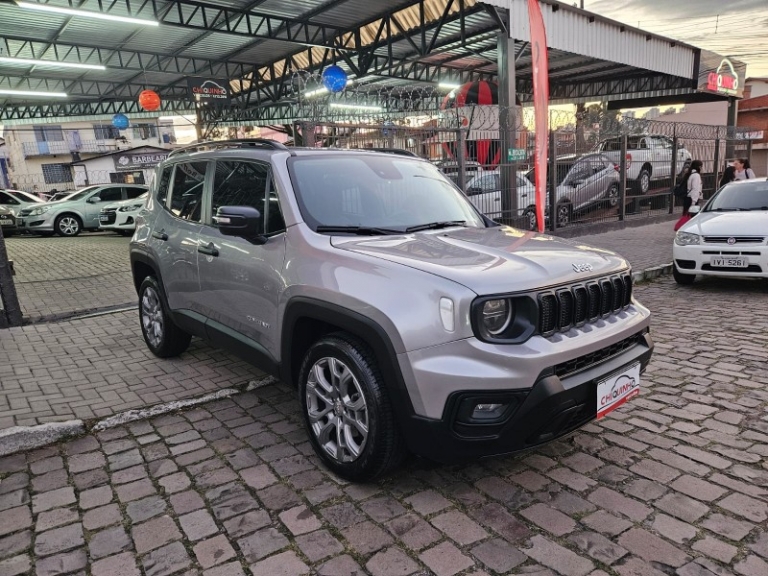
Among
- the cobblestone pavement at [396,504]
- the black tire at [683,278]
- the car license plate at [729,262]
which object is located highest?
the car license plate at [729,262]

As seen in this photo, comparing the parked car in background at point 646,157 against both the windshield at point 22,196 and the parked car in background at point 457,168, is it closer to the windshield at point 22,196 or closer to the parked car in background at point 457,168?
the parked car in background at point 457,168

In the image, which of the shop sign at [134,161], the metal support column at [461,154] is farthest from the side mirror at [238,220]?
the shop sign at [134,161]

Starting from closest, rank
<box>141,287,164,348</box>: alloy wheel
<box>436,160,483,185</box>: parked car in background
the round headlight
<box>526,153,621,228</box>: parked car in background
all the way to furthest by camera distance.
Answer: the round headlight < <box>141,287,164,348</box>: alloy wheel < <box>436,160,483,185</box>: parked car in background < <box>526,153,621,228</box>: parked car in background

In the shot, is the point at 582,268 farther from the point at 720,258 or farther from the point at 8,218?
the point at 8,218

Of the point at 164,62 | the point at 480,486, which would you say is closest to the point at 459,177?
the point at 480,486

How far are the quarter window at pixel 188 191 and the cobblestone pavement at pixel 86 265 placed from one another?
10.7ft

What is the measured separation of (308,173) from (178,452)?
1988 mm

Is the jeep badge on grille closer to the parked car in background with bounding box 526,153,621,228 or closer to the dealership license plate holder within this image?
the dealership license plate holder

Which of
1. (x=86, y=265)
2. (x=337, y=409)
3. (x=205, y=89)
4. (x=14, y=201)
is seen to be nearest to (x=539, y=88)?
(x=337, y=409)

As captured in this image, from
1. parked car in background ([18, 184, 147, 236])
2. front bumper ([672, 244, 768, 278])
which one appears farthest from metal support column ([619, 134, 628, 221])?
parked car in background ([18, 184, 147, 236])

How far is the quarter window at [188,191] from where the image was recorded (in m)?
4.31

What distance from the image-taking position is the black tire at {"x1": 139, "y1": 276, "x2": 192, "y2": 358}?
4926 mm

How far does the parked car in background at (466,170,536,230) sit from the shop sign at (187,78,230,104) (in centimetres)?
1354

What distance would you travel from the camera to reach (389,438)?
274 cm
